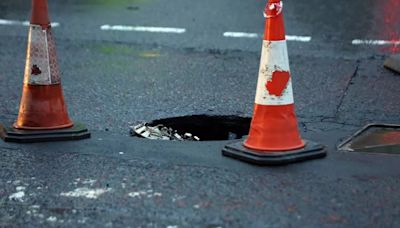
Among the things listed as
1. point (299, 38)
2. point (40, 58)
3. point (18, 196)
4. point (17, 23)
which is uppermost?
point (17, 23)

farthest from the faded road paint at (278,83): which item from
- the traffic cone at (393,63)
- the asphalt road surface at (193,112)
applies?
the traffic cone at (393,63)

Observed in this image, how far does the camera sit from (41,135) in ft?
17.2

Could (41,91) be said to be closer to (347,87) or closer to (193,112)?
(193,112)

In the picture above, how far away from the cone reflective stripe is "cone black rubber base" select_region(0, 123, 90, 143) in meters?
1.29

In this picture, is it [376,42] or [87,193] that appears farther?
[376,42]

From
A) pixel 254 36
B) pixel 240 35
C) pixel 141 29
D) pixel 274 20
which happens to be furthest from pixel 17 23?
pixel 274 20

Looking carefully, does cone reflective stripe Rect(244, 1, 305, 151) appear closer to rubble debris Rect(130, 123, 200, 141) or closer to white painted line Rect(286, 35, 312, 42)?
rubble debris Rect(130, 123, 200, 141)

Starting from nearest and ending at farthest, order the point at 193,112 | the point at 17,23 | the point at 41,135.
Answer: the point at 41,135 → the point at 193,112 → the point at 17,23

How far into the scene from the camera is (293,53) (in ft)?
28.7

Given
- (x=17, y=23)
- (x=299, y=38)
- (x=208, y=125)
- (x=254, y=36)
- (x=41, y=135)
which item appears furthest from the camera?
(x=17, y=23)

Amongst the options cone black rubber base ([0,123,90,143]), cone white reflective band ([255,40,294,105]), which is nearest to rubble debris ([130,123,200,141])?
cone black rubber base ([0,123,90,143])

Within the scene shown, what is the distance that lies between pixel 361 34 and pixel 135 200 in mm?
6552

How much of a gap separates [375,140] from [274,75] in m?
0.99

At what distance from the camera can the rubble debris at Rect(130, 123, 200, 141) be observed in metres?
5.54
